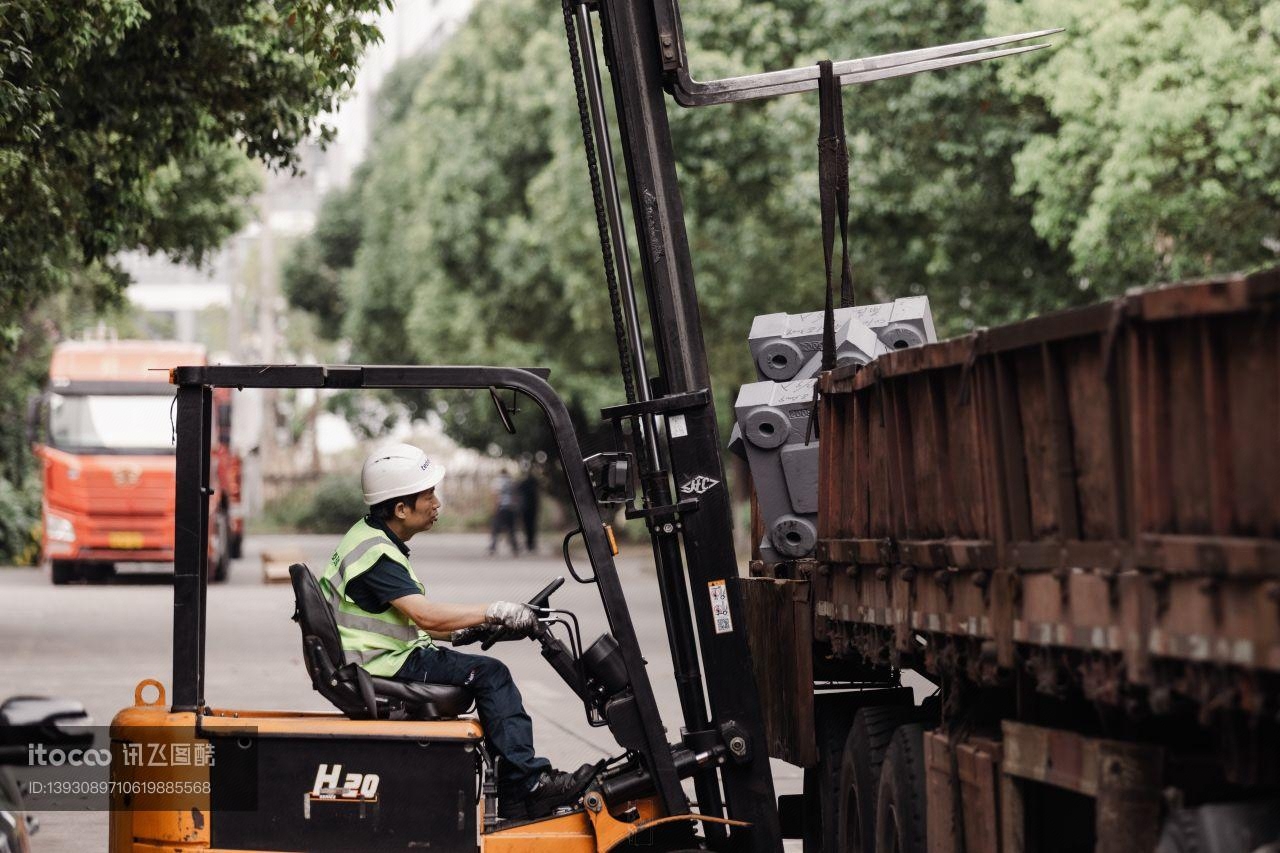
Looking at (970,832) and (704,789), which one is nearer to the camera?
(970,832)

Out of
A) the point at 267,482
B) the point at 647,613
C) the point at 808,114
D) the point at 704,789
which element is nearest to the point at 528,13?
the point at 808,114

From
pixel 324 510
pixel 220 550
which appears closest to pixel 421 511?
pixel 220 550

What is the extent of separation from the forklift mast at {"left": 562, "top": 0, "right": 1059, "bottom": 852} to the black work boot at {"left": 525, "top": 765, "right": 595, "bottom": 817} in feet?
1.61

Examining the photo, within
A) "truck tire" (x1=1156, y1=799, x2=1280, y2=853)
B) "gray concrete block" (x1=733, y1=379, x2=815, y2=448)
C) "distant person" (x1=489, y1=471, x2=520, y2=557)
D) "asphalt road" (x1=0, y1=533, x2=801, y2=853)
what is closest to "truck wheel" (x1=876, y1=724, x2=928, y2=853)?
"gray concrete block" (x1=733, y1=379, x2=815, y2=448)

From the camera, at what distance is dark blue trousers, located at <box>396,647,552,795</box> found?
725 cm

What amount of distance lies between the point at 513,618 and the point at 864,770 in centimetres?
163

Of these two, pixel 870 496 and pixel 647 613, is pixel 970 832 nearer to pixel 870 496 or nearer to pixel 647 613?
pixel 870 496

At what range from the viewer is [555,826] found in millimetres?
7219

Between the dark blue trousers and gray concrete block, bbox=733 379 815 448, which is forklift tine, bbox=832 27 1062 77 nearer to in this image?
gray concrete block, bbox=733 379 815 448

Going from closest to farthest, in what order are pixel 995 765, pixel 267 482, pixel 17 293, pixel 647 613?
pixel 995 765 < pixel 17 293 < pixel 647 613 < pixel 267 482

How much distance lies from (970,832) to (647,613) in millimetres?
19512

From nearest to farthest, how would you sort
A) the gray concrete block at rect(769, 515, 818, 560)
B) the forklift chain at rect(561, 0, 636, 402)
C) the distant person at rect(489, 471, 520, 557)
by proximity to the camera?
the forklift chain at rect(561, 0, 636, 402) < the gray concrete block at rect(769, 515, 818, 560) < the distant person at rect(489, 471, 520, 557)

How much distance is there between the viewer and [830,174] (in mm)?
8531

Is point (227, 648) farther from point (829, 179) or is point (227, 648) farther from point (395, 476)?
point (395, 476)
